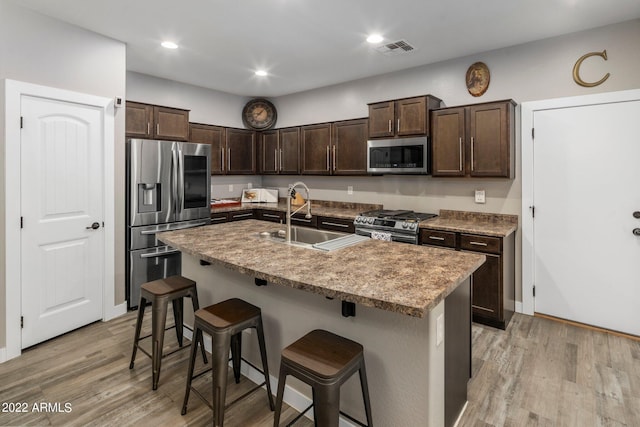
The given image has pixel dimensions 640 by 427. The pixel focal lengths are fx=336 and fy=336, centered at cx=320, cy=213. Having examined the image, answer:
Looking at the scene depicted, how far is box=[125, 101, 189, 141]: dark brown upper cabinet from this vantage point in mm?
3883

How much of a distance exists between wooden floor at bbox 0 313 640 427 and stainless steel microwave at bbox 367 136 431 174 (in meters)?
1.86

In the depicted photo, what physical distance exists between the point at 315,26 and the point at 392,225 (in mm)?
2096

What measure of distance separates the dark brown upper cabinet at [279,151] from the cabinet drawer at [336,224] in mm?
1091

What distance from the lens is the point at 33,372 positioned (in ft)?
8.05

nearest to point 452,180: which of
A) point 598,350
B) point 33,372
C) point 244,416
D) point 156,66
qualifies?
point 598,350

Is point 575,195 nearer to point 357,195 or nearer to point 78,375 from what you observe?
point 357,195

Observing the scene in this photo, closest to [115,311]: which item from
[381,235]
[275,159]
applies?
[381,235]

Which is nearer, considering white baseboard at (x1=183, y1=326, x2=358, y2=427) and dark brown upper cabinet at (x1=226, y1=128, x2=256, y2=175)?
white baseboard at (x1=183, y1=326, x2=358, y2=427)

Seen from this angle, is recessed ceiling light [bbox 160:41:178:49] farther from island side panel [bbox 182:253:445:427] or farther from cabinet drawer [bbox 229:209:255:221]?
island side panel [bbox 182:253:445:427]

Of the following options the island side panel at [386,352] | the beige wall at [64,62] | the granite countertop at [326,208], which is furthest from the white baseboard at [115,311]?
the island side panel at [386,352]

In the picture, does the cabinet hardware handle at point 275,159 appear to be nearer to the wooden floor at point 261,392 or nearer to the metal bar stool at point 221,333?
the wooden floor at point 261,392

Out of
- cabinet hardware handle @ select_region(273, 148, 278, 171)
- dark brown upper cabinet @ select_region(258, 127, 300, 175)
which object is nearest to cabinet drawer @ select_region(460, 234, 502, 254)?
dark brown upper cabinet @ select_region(258, 127, 300, 175)

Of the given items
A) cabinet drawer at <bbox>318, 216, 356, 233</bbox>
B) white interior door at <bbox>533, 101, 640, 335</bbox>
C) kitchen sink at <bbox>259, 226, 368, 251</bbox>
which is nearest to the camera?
kitchen sink at <bbox>259, 226, 368, 251</bbox>

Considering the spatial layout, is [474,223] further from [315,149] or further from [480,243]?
[315,149]
